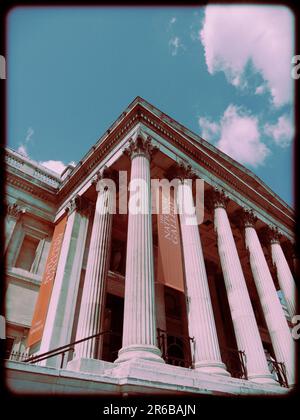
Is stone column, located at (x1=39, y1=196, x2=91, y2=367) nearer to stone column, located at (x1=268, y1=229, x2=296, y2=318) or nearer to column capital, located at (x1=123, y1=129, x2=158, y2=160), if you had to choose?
column capital, located at (x1=123, y1=129, x2=158, y2=160)

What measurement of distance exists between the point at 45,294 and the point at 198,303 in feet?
22.4

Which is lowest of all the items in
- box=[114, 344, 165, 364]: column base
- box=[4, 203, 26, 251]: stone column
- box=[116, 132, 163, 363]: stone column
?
box=[114, 344, 165, 364]: column base

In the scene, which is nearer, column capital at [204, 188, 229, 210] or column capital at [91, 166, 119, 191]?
column capital at [91, 166, 119, 191]

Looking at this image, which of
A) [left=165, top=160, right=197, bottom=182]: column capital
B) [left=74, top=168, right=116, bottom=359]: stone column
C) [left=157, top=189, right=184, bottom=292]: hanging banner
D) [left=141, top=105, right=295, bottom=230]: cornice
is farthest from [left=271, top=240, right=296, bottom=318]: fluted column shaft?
[left=74, top=168, right=116, bottom=359]: stone column

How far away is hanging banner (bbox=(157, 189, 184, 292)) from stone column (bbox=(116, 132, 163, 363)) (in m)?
0.68

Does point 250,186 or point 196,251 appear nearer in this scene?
point 196,251

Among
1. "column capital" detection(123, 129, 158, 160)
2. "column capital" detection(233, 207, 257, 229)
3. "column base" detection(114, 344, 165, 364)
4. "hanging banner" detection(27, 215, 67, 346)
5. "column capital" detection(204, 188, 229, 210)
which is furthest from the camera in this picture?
"column capital" detection(233, 207, 257, 229)

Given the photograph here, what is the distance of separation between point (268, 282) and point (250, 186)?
6138mm

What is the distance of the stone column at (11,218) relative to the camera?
1511cm

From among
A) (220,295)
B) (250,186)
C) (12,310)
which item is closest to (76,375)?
(12,310)

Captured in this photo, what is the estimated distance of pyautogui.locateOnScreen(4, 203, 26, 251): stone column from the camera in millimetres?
15108
